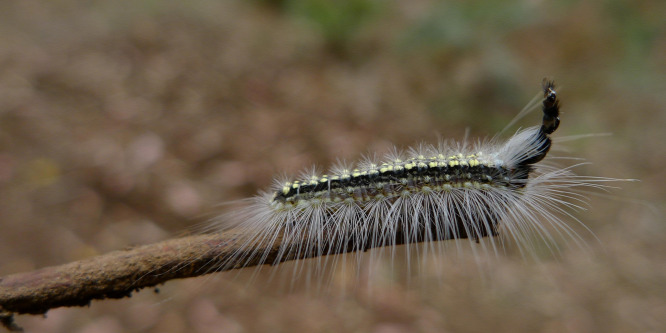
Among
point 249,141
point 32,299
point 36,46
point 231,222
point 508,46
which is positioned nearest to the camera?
point 32,299

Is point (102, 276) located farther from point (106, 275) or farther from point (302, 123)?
point (302, 123)

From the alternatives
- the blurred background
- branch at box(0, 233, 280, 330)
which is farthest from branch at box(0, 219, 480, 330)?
the blurred background

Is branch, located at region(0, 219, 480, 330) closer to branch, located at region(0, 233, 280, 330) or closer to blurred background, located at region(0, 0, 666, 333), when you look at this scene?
branch, located at region(0, 233, 280, 330)

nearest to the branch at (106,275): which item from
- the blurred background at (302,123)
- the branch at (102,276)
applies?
the branch at (102,276)

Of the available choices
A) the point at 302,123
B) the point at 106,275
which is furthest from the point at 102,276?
the point at 302,123

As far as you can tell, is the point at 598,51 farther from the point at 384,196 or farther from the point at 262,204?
the point at 262,204

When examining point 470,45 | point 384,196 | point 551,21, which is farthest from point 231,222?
point 551,21

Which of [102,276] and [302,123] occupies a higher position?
[302,123]

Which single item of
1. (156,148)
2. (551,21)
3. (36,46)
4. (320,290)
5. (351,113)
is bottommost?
(320,290)

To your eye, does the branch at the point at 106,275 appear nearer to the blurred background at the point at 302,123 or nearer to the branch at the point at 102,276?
the branch at the point at 102,276
